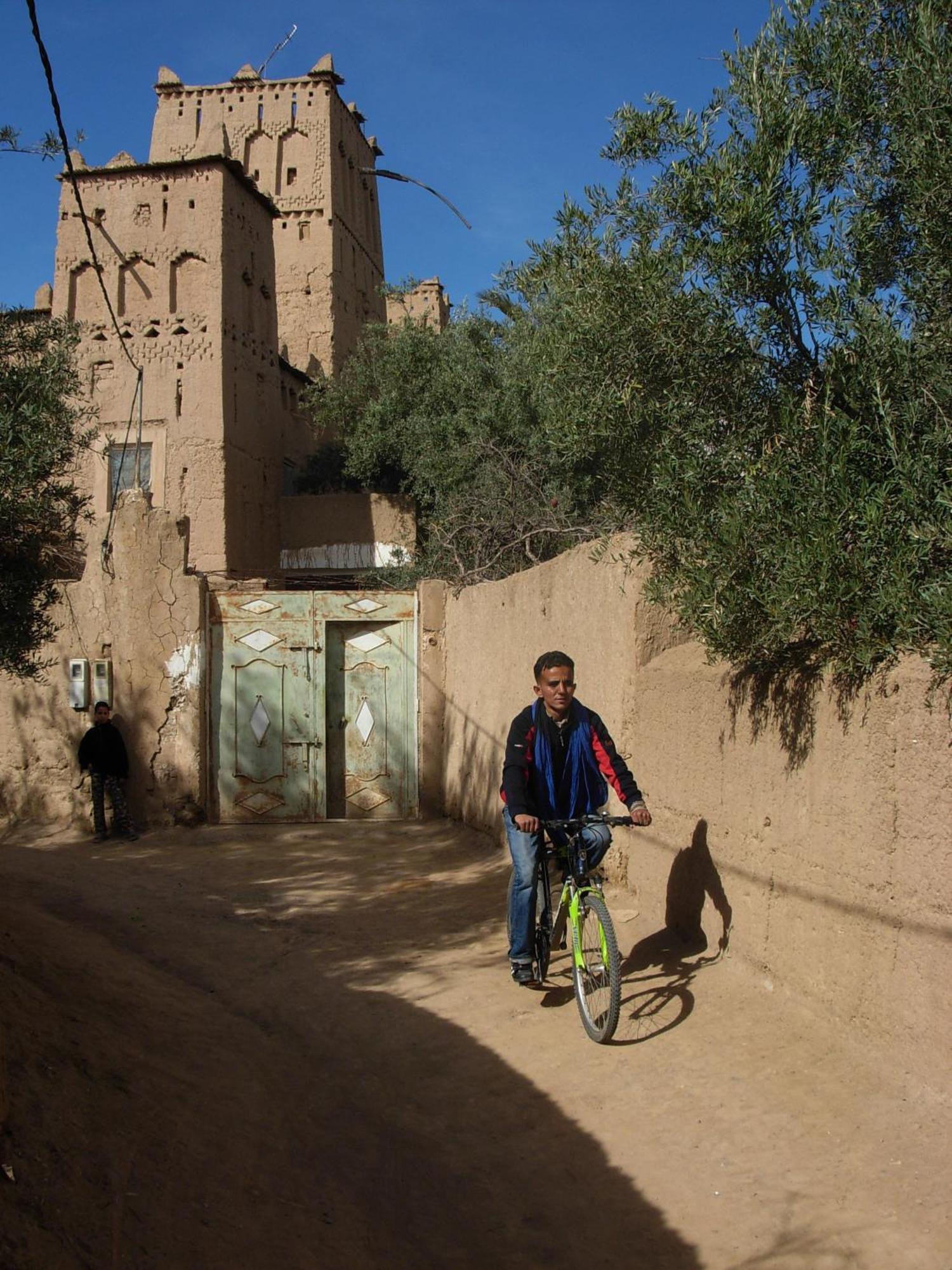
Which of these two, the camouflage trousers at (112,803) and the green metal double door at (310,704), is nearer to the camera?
the camouflage trousers at (112,803)

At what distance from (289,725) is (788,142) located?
9123mm

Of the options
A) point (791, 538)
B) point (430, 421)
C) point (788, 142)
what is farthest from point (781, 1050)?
point (430, 421)

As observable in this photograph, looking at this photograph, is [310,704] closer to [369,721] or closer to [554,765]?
[369,721]

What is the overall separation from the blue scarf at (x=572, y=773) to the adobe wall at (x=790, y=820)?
786 millimetres

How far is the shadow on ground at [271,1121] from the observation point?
11.4 feet

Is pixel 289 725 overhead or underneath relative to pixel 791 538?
underneath

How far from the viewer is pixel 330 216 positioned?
25.1m

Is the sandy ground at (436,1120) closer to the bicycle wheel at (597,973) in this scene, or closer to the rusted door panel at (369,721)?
the bicycle wheel at (597,973)

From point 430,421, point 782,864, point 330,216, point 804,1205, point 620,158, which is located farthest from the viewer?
point 330,216

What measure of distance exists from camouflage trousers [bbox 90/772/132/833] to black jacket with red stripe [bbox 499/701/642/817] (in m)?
7.92

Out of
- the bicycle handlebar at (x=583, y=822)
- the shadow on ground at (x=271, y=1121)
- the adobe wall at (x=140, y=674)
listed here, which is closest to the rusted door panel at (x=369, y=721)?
the adobe wall at (x=140, y=674)

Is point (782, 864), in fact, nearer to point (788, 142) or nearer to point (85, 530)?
point (788, 142)

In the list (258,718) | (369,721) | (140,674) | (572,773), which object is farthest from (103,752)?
(572,773)

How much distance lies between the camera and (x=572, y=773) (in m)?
5.87
